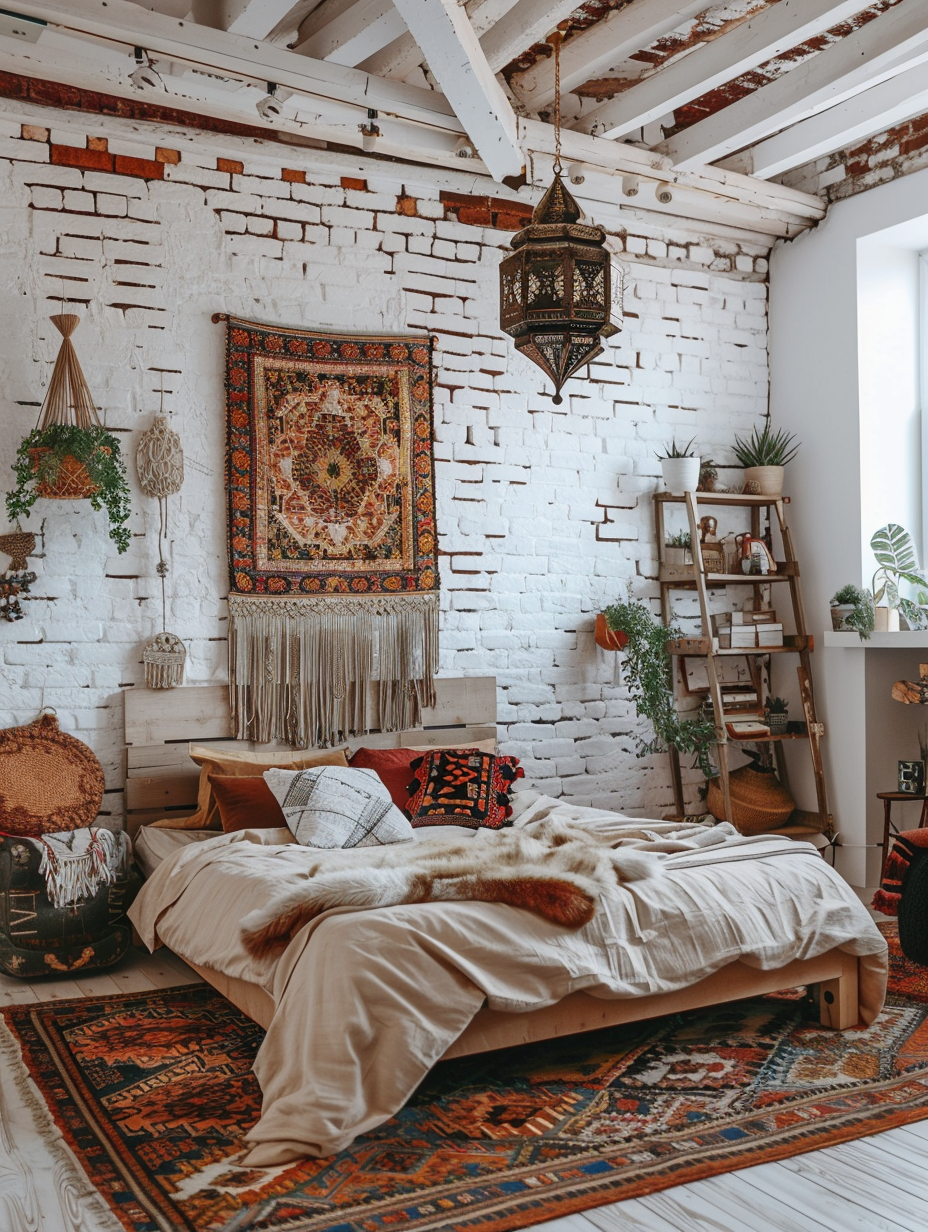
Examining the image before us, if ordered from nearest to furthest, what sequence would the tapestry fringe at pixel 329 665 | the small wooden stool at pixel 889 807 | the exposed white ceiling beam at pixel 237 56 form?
1. the exposed white ceiling beam at pixel 237 56
2. the tapestry fringe at pixel 329 665
3. the small wooden stool at pixel 889 807

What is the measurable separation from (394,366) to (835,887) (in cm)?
283

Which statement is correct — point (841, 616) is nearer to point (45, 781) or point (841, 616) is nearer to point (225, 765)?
point (225, 765)

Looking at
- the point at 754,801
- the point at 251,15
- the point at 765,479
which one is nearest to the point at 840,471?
the point at 765,479

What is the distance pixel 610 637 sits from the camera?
529 centimetres

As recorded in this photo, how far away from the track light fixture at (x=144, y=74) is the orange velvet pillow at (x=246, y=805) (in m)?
2.46

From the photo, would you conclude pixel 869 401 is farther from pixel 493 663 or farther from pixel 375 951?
pixel 375 951

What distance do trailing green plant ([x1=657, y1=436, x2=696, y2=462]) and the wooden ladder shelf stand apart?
0.74 ft

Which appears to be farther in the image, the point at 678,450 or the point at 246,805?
the point at 678,450

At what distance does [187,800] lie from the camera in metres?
4.53

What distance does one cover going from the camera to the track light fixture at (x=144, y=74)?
3912 mm

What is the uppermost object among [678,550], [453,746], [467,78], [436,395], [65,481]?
[467,78]

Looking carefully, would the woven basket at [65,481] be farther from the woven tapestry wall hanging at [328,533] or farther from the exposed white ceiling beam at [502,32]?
Result: the exposed white ceiling beam at [502,32]

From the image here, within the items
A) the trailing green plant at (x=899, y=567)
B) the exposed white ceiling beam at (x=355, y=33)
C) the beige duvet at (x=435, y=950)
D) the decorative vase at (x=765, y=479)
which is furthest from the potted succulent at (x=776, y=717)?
the exposed white ceiling beam at (x=355, y=33)

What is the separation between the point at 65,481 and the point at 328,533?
1127 millimetres
